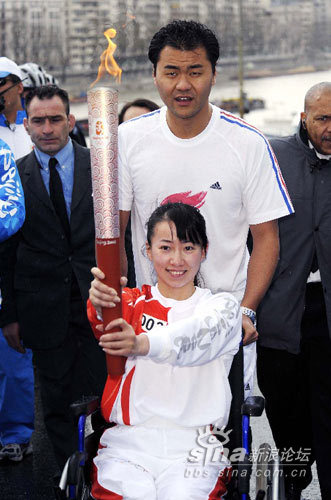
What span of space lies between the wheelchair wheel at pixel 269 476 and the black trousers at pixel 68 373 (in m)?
1.38

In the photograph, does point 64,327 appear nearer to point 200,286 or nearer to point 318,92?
point 200,286

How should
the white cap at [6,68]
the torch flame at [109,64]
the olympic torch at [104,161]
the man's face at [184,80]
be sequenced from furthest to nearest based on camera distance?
the white cap at [6,68] < the man's face at [184,80] < the torch flame at [109,64] < the olympic torch at [104,161]

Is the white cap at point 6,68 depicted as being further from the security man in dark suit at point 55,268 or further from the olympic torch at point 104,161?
the olympic torch at point 104,161

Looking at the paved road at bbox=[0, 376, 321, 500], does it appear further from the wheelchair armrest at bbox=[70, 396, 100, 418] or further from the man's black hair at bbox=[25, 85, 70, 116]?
the man's black hair at bbox=[25, 85, 70, 116]

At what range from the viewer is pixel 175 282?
2453mm

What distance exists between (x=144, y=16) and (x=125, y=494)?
177ft

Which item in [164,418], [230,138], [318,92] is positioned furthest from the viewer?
[318,92]

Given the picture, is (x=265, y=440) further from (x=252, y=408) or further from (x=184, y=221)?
(x=184, y=221)

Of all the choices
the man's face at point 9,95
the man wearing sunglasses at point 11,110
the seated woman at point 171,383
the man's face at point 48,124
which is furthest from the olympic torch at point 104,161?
the man's face at point 9,95

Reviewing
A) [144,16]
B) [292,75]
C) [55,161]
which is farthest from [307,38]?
[55,161]

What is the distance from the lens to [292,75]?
2931 inches

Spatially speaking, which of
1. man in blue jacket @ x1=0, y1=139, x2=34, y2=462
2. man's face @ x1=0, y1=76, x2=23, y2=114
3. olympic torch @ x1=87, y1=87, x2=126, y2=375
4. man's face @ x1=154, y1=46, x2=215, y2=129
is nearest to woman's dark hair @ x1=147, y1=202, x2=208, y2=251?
man's face @ x1=154, y1=46, x2=215, y2=129

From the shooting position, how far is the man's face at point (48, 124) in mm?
3562

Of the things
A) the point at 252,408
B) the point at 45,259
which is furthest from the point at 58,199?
the point at 252,408
